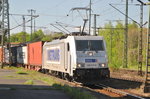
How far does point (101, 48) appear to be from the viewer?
20.9 metres

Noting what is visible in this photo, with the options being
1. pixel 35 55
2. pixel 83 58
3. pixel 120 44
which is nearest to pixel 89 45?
pixel 83 58

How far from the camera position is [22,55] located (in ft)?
148

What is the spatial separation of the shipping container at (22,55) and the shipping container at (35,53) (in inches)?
82.4

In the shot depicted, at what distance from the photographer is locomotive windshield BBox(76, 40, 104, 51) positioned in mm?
20547

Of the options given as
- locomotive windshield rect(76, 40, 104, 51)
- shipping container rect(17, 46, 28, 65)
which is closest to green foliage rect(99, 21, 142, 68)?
shipping container rect(17, 46, 28, 65)

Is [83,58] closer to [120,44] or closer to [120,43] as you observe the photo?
[120,44]

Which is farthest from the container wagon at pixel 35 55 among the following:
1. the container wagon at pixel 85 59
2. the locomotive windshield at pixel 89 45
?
the locomotive windshield at pixel 89 45

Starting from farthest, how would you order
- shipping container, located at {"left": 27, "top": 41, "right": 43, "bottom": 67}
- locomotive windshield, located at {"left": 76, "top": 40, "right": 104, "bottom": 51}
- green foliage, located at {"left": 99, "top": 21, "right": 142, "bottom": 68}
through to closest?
1. green foliage, located at {"left": 99, "top": 21, "right": 142, "bottom": 68}
2. shipping container, located at {"left": 27, "top": 41, "right": 43, "bottom": 67}
3. locomotive windshield, located at {"left": 76, "top": 40, "right": 104, "bottom": 51}

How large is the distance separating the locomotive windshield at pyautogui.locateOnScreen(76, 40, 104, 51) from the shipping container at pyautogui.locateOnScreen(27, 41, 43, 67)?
485 inches

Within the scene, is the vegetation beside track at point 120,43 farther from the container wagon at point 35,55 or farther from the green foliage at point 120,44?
the container wagon at point 35,55

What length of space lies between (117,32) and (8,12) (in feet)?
159

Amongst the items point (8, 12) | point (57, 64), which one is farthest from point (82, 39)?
point (8, 12)

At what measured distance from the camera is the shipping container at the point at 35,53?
33.0m

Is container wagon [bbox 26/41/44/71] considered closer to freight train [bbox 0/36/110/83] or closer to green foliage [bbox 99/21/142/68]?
A: freight train [bbox 0/36/110/83]
